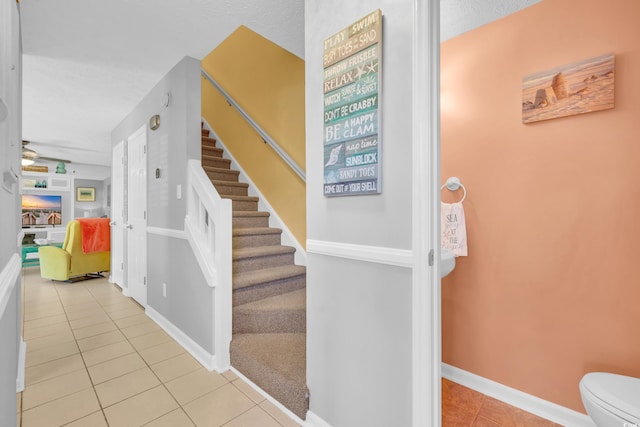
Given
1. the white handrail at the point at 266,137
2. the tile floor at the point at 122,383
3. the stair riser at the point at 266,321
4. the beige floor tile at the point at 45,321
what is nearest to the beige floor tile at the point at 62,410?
the tile floor at the point at 122,383

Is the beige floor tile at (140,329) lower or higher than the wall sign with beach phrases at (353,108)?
lower

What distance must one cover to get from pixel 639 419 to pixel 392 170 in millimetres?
1300

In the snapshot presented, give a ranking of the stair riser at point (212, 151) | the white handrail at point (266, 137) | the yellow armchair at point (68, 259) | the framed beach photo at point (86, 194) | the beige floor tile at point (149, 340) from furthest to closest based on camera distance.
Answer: the framed beach photo at point (86, 194)
the yellow armchair at point (68, 259)
the stair riser at point (212, 151)
the white handrail at point (266, 137)
the beige floor tile at point (149, 340)

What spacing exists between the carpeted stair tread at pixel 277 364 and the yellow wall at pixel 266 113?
1136mm

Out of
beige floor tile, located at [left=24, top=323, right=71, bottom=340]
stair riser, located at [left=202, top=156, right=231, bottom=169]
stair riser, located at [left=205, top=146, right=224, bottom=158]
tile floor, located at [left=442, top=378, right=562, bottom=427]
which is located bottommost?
tile floor, located at [left=442, top=378, right=562, bottom=427]

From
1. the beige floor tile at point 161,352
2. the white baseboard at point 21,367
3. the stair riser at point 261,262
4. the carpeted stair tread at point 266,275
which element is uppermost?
the stair riser at point 261,262

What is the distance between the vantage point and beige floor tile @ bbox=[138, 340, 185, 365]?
2.31 meters

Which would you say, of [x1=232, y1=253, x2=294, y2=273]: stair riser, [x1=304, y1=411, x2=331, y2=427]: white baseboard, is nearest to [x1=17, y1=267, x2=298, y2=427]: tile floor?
[x1=304, y1=411, x2=331, y2=427]: white baseboard

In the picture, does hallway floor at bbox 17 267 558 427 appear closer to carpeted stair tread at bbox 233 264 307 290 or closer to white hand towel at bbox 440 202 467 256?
carpeted stair tread at bbox 233 264 307 290

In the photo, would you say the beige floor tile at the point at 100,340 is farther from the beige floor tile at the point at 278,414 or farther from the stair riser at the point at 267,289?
the beige floor tile at the point at 278,414

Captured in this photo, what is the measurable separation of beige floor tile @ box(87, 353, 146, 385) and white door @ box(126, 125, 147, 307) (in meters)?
1.11

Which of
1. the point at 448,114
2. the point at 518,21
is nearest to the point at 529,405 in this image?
the point at 448,114

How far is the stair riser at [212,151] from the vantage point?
12.8ft

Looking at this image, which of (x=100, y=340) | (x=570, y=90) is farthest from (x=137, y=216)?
(x=570, y=90)
